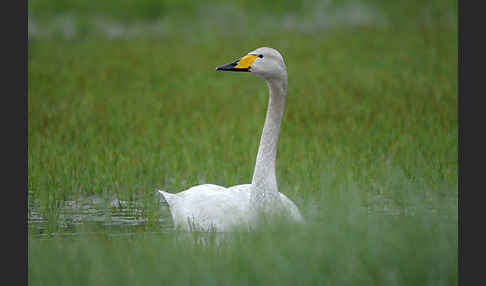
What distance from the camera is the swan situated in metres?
6.63

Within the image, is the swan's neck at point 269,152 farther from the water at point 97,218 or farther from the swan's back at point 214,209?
the water at point 97,218

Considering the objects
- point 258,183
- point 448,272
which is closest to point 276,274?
point 448,272

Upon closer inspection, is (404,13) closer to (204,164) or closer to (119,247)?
(204,164)

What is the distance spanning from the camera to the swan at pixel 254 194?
261 inches

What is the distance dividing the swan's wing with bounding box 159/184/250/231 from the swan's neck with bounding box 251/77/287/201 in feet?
0.92

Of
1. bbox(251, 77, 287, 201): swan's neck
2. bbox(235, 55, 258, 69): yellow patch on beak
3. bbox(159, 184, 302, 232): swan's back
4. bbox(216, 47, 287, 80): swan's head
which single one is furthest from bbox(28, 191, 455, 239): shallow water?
bbox(235, 55, 258, 69): yellow patch on beak

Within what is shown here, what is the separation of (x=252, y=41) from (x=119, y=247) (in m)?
16.3

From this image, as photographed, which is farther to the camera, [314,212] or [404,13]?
[404,13]

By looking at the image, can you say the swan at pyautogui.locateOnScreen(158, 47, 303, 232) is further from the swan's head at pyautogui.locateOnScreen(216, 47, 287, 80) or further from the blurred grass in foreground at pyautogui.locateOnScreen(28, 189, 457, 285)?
the blurred grass in foreground at pyautogui.locateOnScreen(28, 189, 457, 285)

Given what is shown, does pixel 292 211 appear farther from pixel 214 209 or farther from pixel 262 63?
pixel 262 63

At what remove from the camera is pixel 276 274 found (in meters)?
5.04

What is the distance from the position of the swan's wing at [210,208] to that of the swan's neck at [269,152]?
28cm

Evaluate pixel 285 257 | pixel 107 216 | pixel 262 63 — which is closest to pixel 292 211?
pixel 285 257

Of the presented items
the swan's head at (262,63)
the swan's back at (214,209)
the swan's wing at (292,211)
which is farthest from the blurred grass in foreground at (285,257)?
the swan's head at (262,63)
